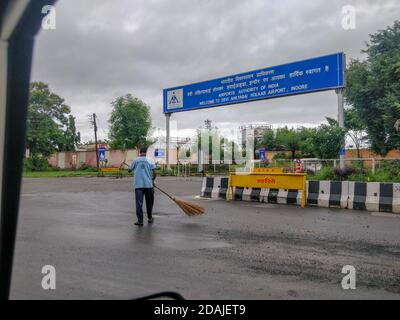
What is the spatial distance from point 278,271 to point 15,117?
12.7ft

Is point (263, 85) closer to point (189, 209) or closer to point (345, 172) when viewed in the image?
point (345, 172)

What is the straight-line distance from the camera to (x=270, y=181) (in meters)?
13.7

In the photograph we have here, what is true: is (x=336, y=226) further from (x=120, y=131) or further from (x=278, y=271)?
(x=120, y=131)

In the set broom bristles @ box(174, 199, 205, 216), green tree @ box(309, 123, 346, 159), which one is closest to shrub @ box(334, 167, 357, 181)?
green tree @ box(309, 123, 346, 159)

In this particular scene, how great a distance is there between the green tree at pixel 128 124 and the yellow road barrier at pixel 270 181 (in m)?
43.9

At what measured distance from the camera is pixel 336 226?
876 cm

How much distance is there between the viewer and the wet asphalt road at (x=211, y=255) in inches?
171

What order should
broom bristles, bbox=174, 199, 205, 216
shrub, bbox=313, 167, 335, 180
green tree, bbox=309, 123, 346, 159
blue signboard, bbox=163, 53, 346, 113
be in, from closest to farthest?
1. broom bristles, bbox=174, 199, 205, 216
2. shrub, bbox=313, 167, 335, 180
3. green tree, bbox=309, 123, 346, 159
4. blue signboard, bbox=163, 53, 346, 113

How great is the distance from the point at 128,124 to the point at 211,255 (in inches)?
2094

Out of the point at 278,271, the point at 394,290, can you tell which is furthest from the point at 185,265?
the point at 394,290

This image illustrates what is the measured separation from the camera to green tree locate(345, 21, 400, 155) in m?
26.4

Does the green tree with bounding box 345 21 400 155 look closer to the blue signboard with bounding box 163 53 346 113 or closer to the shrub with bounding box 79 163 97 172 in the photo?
the blue signboard with bounding box 163 53 346 113

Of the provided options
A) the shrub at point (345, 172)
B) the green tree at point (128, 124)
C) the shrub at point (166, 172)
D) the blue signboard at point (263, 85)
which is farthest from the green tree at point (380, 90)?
the green tree at point (128, 124)

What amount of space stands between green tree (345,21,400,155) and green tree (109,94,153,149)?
3188cm
